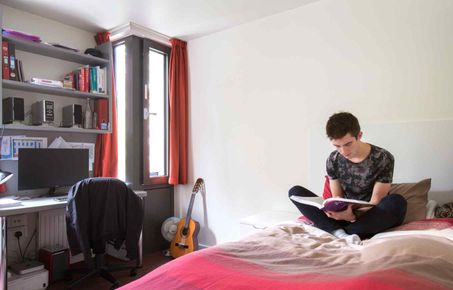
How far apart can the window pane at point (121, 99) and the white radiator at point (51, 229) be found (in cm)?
69

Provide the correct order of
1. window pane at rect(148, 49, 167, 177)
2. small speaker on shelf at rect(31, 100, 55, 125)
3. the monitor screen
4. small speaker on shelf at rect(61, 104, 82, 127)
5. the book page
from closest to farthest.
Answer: the book page → the monitor screen → small speaker on shelf at rect(31, 100, 55, 125) → small speaker on shelf at rect(61, 104, 82, 127) → window pane at rect(148, 49, 167, 177)

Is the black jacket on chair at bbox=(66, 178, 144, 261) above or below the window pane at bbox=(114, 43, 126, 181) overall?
below

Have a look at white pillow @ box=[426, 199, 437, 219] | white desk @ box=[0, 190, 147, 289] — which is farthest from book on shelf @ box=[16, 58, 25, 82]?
white pillow @ box=[426, 199, 437, 219]

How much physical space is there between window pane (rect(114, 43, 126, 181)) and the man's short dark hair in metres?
2.15

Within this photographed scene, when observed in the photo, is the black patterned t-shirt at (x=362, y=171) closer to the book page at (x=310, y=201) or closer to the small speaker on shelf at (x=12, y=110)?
the book page at (x=310, y=201)

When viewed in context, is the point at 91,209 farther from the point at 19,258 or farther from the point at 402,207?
the point at 402,207

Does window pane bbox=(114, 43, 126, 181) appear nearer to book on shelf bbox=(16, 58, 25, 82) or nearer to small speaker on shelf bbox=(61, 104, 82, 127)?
small speaker on shelf bbox=(61, 104, 82, 127)

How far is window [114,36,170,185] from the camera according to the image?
305cm

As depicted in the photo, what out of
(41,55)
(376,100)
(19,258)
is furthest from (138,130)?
(376,100)

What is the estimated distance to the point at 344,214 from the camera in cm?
161

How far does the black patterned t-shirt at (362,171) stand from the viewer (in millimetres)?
1729

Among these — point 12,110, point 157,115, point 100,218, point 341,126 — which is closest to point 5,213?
point 100,218

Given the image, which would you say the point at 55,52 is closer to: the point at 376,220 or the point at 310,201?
the point at 310,201

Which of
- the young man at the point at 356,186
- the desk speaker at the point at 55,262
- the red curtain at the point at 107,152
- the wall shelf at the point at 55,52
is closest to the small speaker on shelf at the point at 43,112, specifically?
the wall shelf at the point at 55,52
